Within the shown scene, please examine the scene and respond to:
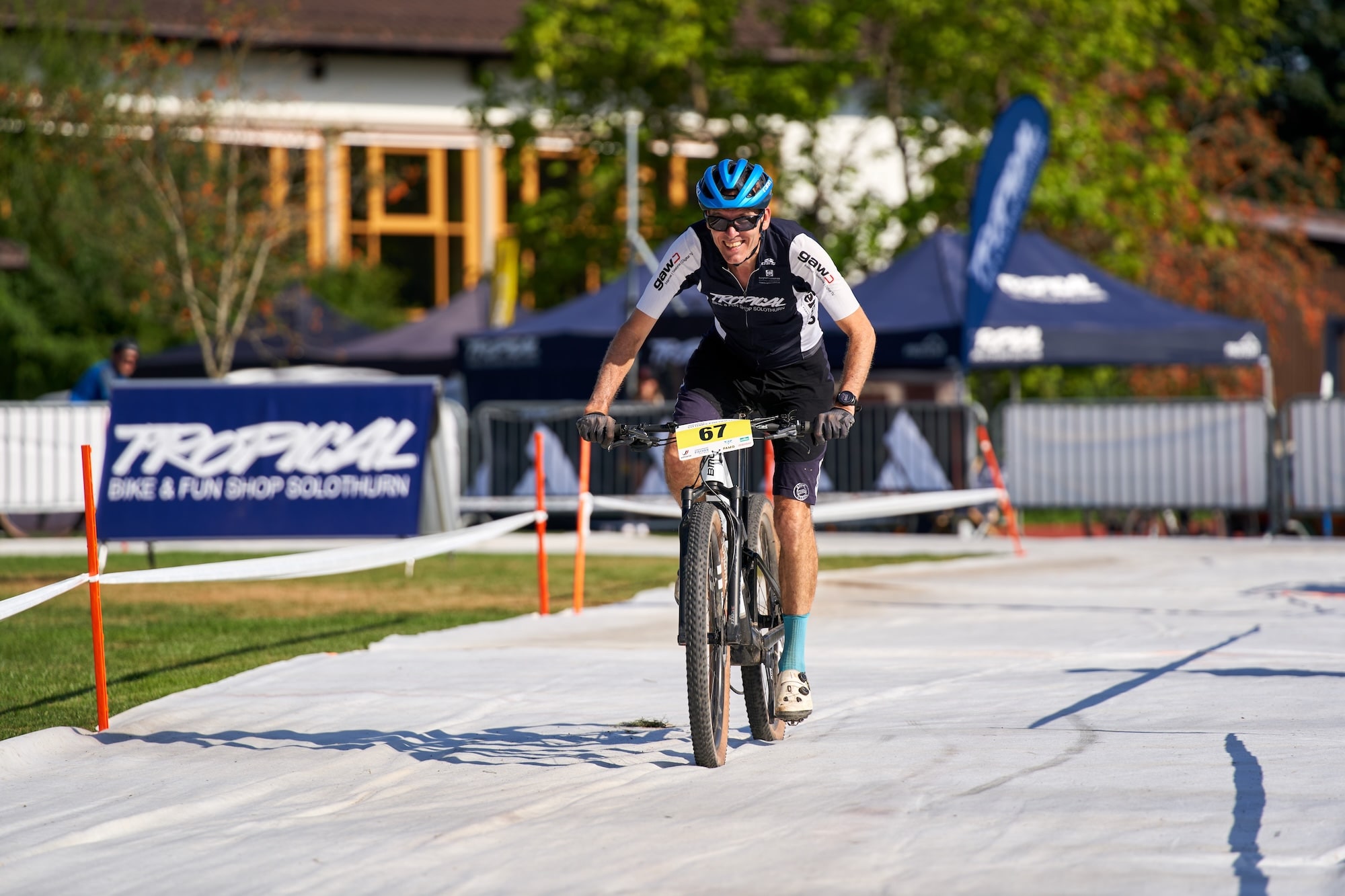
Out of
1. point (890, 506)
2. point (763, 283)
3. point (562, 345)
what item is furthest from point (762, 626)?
point (562, 345)

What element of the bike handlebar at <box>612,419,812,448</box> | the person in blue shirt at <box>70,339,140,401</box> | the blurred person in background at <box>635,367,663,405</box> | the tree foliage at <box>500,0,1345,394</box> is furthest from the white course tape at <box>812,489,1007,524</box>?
the tree foliage at <box>500,0,1345,394</box>

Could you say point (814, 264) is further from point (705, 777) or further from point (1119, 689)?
point (1119, 689)

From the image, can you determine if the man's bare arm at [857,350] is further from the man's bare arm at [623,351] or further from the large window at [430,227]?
the large window at [430,227]

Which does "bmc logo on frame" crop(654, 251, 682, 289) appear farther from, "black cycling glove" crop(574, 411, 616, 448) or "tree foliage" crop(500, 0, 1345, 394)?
"tree foliage" crop(500, 0, 1345, 394)

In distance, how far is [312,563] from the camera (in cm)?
905

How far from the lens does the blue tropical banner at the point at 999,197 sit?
18.8m

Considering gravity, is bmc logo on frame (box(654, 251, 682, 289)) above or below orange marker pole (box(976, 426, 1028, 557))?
above

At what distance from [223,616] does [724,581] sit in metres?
6.05

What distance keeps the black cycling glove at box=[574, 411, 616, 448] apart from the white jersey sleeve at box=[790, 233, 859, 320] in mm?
861

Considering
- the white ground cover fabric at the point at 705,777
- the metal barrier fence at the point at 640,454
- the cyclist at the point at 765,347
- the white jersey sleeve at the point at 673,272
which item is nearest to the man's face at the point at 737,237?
the cyclist at the point at 765,347

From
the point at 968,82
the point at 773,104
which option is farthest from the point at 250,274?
the point at 968,82

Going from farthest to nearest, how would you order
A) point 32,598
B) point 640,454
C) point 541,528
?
point 640,454 → point 541,528 → point 32,598

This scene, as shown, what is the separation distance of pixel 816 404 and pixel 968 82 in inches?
828

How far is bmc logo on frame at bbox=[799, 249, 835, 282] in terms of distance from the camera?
246 inches
